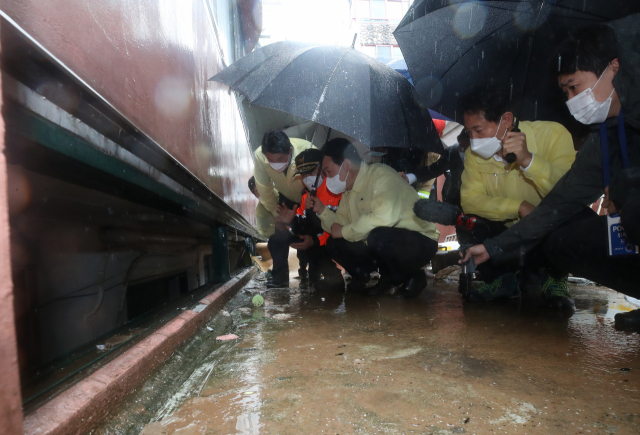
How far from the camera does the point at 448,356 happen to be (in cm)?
146

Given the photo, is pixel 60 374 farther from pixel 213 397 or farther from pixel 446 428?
pixel 446 428

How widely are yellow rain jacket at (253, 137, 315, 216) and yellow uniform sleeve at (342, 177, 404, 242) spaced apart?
0.72m

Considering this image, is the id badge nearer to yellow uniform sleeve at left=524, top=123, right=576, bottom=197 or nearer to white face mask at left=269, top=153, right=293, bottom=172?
yellow uniform sleeve at left=524, top=123, right=576, bottom=197

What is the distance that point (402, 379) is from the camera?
1254 millimetres

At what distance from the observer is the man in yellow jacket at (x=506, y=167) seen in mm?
2182

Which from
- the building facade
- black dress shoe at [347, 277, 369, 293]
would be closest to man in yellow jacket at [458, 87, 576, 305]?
black dress shoe at [347, 277, 369, 293]

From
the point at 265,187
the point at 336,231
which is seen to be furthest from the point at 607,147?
the point at 265,187

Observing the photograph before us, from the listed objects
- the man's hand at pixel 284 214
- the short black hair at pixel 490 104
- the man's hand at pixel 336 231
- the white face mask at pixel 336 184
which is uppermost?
the short black hair at pixel 490 104

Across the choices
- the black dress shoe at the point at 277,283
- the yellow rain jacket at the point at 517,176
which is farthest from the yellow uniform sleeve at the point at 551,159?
the black dress shoe at the point at 277,283

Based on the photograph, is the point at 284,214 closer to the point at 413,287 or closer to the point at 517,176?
the point at 413,287

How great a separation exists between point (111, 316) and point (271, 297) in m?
1.11

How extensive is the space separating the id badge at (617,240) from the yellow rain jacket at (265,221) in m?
2.83

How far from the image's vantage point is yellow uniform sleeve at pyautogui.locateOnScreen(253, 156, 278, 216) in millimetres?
3529

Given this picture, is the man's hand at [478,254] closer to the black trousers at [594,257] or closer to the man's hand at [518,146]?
the black trousers at [594,257]
